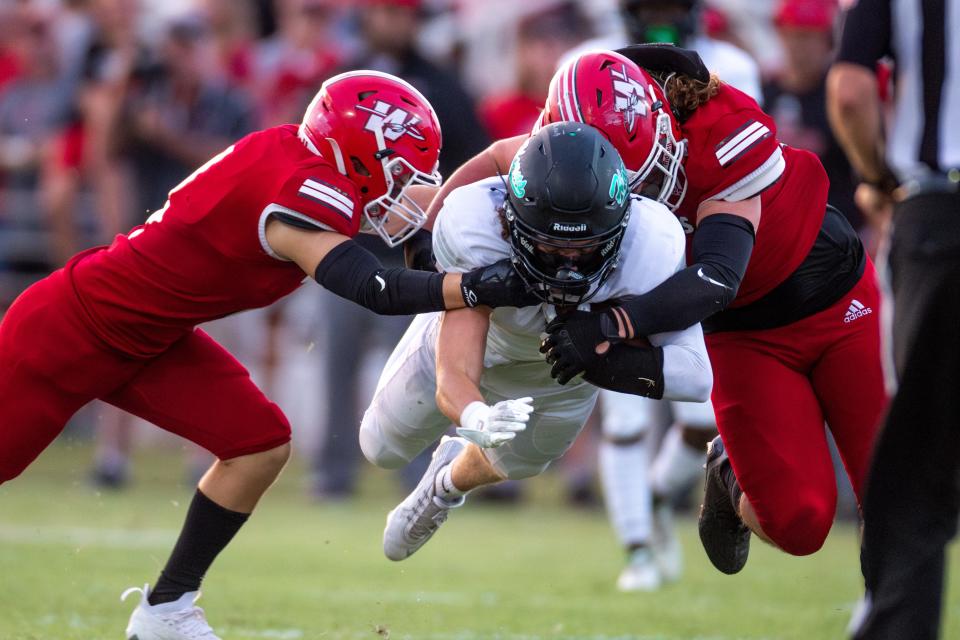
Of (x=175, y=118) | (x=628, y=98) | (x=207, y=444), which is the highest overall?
(x=628, y=98)

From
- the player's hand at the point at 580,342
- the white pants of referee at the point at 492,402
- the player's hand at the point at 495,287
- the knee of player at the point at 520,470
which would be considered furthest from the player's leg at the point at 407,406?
the player's hand at the point at 580,342

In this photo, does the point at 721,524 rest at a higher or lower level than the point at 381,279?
lower

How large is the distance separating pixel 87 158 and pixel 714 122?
21.9 feet

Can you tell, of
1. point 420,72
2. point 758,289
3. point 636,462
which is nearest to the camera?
point 758,289

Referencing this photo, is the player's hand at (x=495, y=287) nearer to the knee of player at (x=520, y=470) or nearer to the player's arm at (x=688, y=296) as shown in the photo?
the player's arm at (x=688, y=296)

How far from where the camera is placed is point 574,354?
11.9 feet

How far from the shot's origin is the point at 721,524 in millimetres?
4586

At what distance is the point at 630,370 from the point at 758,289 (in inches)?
29.7

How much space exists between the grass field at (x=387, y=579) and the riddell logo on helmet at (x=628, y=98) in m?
1.67

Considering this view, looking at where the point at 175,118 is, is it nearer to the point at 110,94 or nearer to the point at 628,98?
the point at 110,94

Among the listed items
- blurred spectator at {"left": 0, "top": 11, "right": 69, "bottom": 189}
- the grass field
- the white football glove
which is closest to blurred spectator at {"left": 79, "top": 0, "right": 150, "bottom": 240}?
blurred spectator at {"left": 0, "top": 11, "right": 69, "bottom": 189}

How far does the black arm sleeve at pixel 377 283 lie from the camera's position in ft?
12.5

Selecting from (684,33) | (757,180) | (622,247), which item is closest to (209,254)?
(622,247)

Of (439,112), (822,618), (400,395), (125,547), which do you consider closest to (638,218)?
(400,395)
